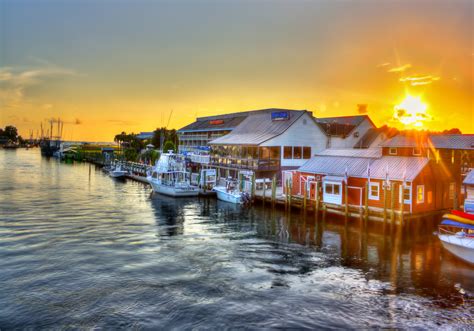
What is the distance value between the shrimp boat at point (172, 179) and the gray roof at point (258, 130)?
8632 mm

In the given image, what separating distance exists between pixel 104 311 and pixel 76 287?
3639mm

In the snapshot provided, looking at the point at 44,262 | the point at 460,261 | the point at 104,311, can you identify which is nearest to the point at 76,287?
the point at 104,311

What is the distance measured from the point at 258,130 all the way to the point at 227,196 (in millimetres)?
16276

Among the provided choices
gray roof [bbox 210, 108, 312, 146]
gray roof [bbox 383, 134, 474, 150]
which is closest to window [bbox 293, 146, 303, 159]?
gray roof [bbox 210, 108, 312, 146]

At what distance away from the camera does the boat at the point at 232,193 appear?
47125 mm

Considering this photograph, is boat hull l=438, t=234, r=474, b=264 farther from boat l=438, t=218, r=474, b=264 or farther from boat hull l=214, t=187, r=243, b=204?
boat hull l=214, t=187, r=243, b=204

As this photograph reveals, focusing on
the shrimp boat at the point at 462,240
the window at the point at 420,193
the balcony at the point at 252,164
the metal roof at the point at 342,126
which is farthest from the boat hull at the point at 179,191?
the shrimp boat at the point at 462,240

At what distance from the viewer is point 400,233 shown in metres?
31.4

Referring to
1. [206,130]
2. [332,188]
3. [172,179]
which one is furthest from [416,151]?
[206,130]

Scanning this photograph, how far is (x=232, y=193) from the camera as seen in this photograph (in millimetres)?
49438

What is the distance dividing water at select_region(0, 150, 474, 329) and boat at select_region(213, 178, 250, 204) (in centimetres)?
899

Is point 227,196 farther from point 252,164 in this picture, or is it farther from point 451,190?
point 451,190

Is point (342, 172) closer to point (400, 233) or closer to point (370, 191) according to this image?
point (370, 191)

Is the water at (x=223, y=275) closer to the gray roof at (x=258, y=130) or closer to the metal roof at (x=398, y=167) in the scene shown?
the metal roof at (x=398, y=167)
